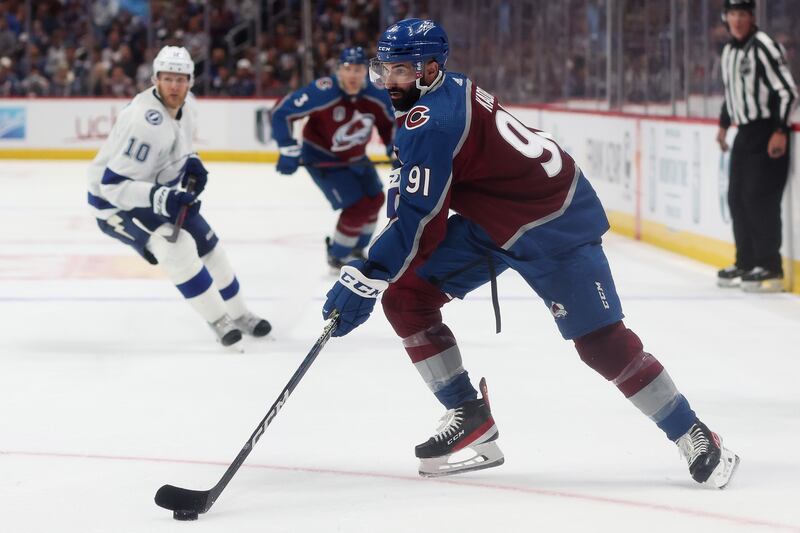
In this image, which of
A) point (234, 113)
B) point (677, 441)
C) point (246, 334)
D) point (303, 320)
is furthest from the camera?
point (234, 113)

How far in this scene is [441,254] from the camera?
115 inches

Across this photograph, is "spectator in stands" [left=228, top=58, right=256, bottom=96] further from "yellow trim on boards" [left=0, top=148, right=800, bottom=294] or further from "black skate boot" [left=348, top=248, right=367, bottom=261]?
"black skate boot" [left=348, top=248, right=367, bottom=261]

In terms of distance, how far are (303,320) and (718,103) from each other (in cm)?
309

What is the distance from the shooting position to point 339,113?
265 inches

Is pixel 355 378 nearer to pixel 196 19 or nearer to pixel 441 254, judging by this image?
pixel 441 254

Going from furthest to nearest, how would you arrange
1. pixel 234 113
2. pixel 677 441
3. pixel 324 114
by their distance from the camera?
1. pixel 234 113
2. pixel 324 114
3. pixel 677 441

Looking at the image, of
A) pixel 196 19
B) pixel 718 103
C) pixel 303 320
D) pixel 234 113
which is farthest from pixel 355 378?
pixel 196 19

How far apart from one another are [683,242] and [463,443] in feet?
15.1

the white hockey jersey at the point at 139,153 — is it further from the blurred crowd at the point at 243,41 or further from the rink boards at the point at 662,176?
the blurred crowd at the point at 243,41

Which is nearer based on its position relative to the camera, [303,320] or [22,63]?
[303,320]

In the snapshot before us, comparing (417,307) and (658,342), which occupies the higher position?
(417,307)

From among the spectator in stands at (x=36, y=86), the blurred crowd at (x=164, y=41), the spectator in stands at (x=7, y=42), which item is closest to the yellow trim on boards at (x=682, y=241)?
the blurred crowd at (x=164, y=41)

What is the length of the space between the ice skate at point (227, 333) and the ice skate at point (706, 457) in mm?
2105

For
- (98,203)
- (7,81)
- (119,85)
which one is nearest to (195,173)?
(98,203)
